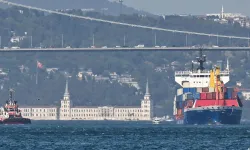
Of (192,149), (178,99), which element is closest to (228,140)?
(192,149)

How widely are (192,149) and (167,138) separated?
15.5 metres

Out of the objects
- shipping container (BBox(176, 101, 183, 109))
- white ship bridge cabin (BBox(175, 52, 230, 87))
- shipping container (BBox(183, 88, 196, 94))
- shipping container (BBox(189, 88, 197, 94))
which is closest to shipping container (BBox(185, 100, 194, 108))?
shipping container (BBox(189, 88, 197, 94))

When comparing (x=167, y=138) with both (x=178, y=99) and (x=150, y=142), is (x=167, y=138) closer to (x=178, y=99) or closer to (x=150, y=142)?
(x=150, y=142)

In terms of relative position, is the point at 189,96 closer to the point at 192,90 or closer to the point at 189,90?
the point at 192,90

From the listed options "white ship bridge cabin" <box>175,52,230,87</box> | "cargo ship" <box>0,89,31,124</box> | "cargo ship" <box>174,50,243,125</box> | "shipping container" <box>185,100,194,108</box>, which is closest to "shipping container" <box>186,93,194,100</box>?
"cargo ship" <box>174,50,243,125</box>

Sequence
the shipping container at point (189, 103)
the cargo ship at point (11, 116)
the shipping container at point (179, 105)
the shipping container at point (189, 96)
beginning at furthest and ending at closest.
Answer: the shipping container at point (179, 105) < the shipping container at point (189, 96) < the shipping container at point (189, 103) < the cargo ship at point (11, 116)

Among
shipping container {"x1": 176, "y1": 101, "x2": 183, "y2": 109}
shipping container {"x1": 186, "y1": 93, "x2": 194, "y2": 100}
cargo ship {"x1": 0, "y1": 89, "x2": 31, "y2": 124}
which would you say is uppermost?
shipping container {"x1": 186, "y1": 93, "x2": 194, "y2": 100}

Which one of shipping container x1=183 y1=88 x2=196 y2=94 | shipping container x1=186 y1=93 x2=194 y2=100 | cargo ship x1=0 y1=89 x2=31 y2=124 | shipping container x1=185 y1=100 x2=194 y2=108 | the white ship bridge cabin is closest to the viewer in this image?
cargo ship x1=0 y1=89 x2=31 y2=124

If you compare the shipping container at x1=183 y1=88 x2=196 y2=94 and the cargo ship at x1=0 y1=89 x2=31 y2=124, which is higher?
the shipping container at x1=183 y1=88 x2=196 y2=94

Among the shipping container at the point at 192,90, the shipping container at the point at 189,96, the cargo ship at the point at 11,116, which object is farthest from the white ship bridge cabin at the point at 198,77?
the cargo ship at the point at 11,116

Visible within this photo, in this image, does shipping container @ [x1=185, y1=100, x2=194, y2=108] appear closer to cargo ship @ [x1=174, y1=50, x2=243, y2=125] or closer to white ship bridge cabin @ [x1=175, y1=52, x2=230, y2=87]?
cargo ship @ [x1=174, y1=50, x2=243, y2=125]

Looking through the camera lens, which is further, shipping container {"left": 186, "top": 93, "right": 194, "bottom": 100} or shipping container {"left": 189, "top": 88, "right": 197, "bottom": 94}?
shipping container {"left": 189, "top": 88, "right": 197, "bottom": 94}

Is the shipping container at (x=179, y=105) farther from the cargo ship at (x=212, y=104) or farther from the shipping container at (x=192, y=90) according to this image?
the shipping container at (x=192, y=90)

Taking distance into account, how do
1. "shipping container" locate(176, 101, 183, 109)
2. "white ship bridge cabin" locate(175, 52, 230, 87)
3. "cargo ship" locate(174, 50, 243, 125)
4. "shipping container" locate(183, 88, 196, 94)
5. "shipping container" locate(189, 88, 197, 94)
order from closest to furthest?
1. "cargo ship" locate(174, 50, 243, 125)
2. "shipping container" locate(189, 88, 197, 94)
3. "shipping container" locate(183, 88, 196, 94)
4. "white ship bridge cabin" locate(175, 52, 230, 87)
5. "shipping container" locate(176, 101, 183, 109)
